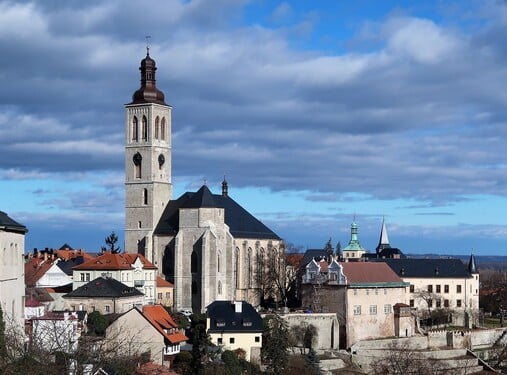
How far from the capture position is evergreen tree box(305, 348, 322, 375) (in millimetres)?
58522

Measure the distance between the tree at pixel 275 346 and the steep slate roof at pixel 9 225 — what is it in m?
15.3

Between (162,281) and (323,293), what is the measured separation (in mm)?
13658

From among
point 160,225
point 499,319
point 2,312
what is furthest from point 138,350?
point 499,319

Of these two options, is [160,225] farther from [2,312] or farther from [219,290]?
[2,312]

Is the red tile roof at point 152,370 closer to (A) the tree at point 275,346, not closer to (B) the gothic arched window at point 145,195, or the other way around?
(A) the tree at point 275,346

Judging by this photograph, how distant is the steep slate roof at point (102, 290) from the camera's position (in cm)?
6562

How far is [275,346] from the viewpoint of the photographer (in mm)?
57125

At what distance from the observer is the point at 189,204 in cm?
7981

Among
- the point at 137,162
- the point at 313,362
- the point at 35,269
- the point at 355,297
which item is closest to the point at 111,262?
the point at 35,269

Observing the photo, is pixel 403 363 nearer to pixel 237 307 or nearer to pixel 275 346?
pixel 275 346

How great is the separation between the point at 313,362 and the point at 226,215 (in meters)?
27.1

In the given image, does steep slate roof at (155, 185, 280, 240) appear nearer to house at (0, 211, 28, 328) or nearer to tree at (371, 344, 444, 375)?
tree at (371, 344, 444, 375)

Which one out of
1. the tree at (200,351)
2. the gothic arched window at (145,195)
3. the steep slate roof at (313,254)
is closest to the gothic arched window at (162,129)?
the gothic arched window at (145,195)

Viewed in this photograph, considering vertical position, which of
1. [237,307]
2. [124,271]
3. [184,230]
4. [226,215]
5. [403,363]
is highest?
[226,215]
